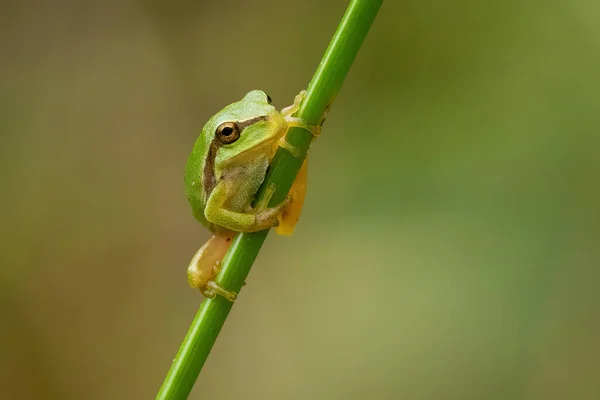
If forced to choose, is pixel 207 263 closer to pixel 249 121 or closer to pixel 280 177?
pixel 249 121

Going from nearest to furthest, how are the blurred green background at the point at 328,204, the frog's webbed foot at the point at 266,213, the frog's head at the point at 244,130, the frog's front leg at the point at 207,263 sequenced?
1. the frog's webbed foot at the point at 266,213
2. the frog's head at the point at 244,130
3. the frog's front leg at the point at 207,263
4. the blurred green background at the point at 328,204

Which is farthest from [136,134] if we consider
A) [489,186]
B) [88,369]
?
[489,186]

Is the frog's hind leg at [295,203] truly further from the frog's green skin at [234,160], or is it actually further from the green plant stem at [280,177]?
the green plant stem at [280,177]

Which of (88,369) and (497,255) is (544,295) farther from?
(88,369)

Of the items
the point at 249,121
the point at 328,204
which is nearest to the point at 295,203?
the point at 249,121

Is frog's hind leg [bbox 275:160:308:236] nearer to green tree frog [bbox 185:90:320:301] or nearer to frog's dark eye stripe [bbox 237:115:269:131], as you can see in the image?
green tree frog [bbox 185:90:320:301]

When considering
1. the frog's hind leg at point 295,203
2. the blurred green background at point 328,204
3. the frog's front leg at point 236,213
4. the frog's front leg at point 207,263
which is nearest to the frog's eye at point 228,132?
the frog's front leg at point 236,213
